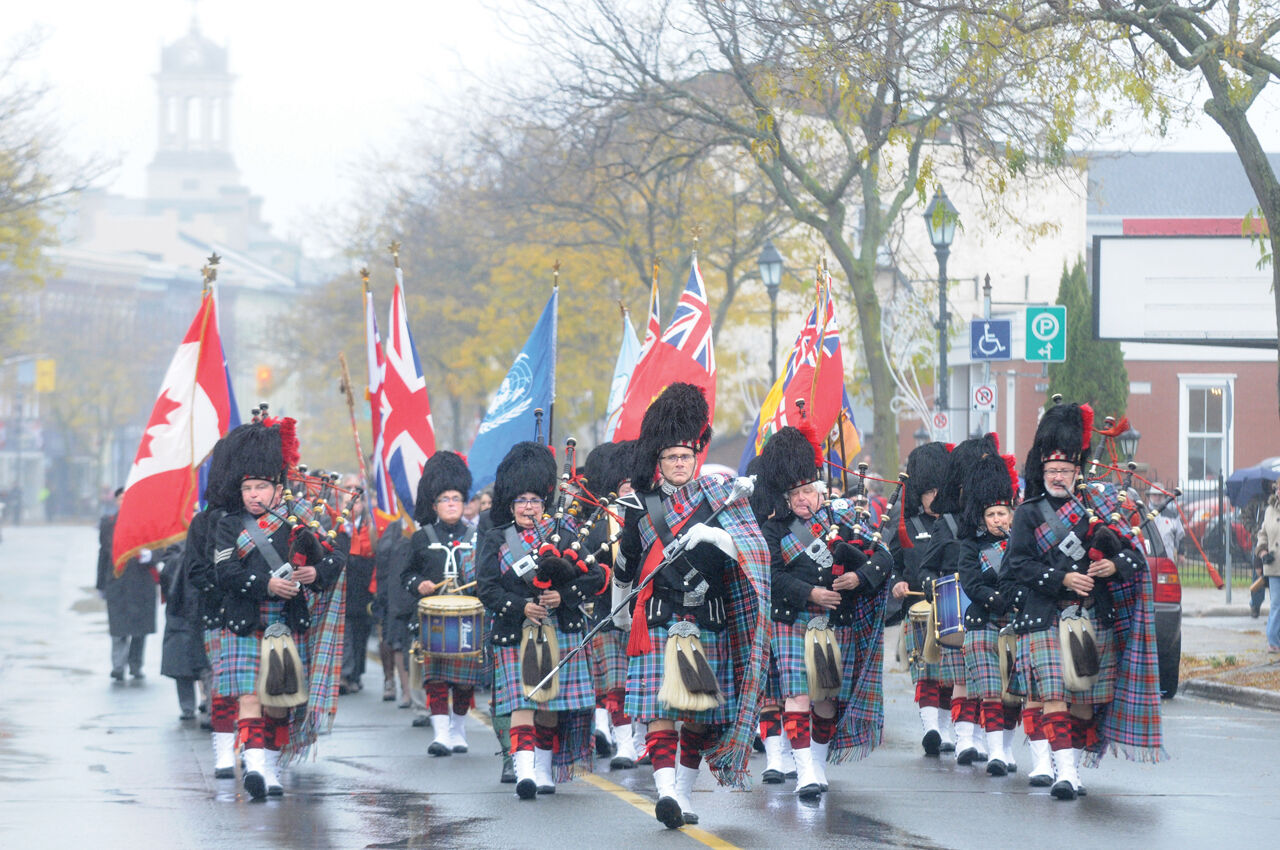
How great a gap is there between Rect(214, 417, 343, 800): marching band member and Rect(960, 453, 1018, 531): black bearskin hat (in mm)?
3474

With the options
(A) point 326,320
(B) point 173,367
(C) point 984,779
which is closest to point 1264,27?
(C) point 984,779

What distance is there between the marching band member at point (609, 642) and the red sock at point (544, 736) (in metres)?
0.35

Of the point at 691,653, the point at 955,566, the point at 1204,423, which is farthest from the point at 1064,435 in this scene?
the point at 1204,423

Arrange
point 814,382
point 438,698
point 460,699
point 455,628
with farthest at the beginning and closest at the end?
point 814,382
point 460,699
point 438,698
point 455,628

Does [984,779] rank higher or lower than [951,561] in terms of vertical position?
lower

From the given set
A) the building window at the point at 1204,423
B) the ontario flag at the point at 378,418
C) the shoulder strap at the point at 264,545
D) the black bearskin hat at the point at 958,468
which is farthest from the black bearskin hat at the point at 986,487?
the building window at the point at 1204,423

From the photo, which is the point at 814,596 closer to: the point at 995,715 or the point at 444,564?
the point at 995,715

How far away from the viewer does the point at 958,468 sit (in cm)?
1191

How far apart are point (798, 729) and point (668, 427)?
1828mm

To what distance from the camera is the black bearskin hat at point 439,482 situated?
13.0 m

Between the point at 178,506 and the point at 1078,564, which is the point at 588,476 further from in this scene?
the point at 1078,564

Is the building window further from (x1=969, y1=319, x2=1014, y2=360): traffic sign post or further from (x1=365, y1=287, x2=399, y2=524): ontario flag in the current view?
(x1=365, y1=287, x2=399, y2=524): ontario flag

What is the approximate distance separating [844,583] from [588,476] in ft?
10.0

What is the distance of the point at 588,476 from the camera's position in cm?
1308
